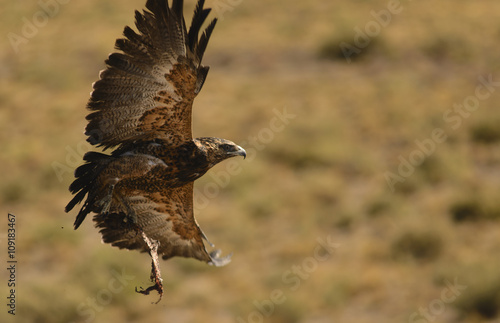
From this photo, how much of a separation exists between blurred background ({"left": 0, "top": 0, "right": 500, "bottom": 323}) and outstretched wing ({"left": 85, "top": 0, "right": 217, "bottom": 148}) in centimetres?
1000

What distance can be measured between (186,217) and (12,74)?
21910 millimetres

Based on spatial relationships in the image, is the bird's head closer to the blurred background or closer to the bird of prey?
the bird of prey

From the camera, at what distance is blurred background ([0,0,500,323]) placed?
1702 centimetres

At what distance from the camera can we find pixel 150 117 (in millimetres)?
7043

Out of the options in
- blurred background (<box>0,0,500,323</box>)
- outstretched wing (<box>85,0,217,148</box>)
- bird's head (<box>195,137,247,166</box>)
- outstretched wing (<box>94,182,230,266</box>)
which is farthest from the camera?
blurred background (<box>0,0,500,323</box>)

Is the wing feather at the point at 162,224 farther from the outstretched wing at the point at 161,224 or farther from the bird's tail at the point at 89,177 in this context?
the bird's tail at the point at 89,177

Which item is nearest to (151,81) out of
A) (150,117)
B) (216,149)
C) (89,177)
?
(150,117)

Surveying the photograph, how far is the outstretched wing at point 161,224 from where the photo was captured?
7.90 meters

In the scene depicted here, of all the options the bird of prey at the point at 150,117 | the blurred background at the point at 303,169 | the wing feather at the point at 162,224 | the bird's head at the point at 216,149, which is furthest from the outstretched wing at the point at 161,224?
the blurred background at the point at 303,169

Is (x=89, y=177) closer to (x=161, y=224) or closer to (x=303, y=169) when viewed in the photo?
(x=161, y=224)

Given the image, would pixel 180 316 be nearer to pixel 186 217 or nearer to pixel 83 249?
pixel 83 249

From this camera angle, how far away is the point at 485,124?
23.2 m

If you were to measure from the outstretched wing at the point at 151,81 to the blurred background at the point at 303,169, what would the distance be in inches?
394

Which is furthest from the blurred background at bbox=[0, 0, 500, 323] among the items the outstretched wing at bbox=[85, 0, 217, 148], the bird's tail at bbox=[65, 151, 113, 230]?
the outstretched wing at bbox=[85, 0, 217, 148]
